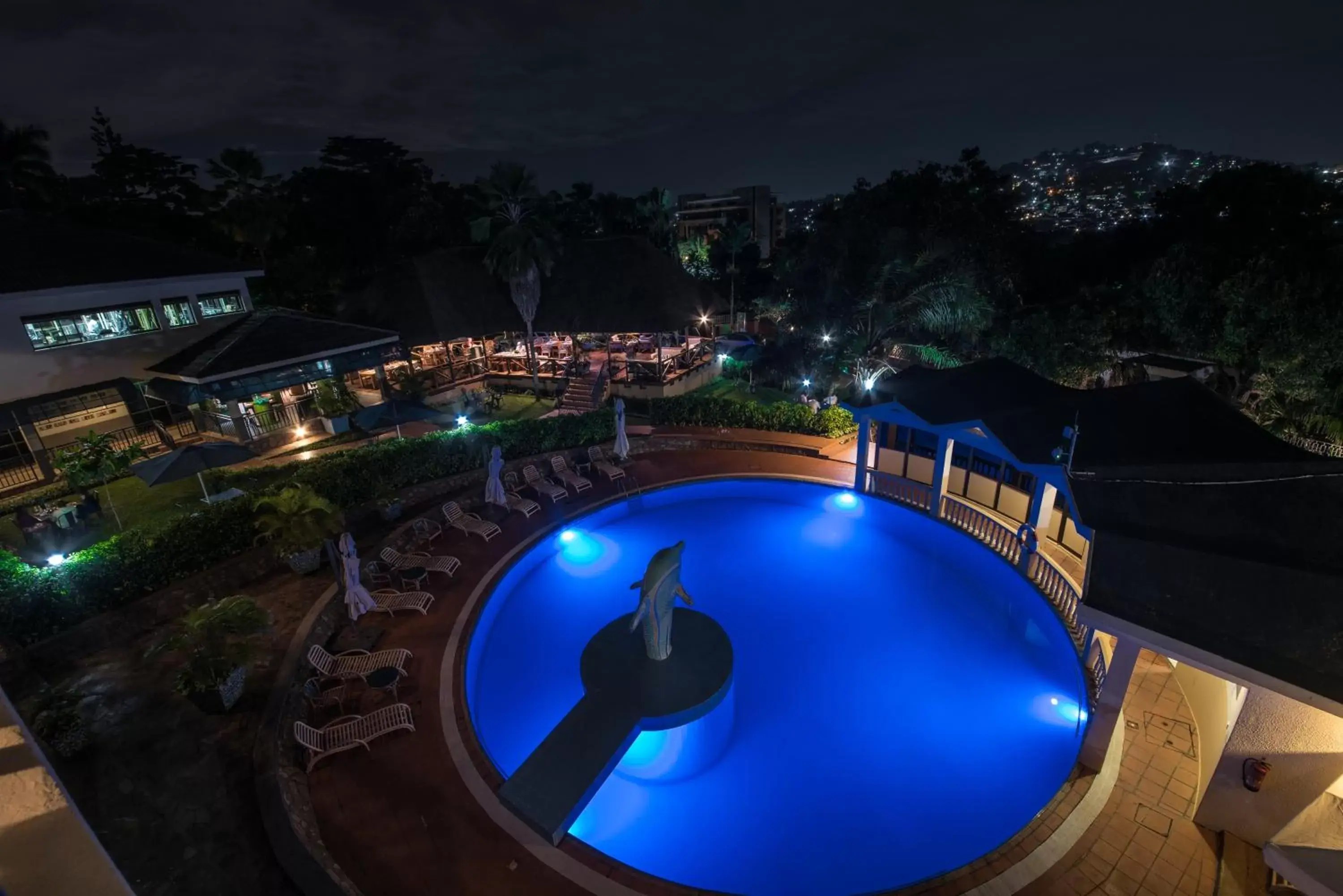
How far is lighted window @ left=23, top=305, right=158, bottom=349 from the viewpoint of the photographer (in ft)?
56.7

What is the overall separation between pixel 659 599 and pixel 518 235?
65.2 feet

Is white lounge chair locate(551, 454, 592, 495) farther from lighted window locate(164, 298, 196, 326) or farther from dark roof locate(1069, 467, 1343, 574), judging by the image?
lighted window locate(164, 298, 196, 326)

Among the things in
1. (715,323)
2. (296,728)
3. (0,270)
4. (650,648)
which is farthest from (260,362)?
(715,323)

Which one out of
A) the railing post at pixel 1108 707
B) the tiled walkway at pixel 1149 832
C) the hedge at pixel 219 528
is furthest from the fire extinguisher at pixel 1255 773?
the hedge at pixel 219 528

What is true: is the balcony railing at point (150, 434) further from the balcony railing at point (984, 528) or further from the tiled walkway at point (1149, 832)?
the tiled walkway at point (1149, 832)

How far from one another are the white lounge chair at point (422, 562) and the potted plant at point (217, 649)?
3.60 meters

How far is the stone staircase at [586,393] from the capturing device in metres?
24.7

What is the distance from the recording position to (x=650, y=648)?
10.1m

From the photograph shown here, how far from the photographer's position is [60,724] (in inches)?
331

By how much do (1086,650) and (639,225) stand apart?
156 feet

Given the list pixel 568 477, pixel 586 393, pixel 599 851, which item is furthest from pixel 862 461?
pixel 586 393

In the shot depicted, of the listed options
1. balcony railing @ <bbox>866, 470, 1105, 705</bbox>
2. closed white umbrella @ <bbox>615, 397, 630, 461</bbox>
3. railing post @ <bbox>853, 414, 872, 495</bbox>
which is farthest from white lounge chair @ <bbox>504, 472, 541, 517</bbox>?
balcony railing @ <bbox>866, 470, 1105, 705</bbox>

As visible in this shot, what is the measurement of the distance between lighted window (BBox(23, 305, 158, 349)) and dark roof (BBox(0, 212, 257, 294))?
1042mm

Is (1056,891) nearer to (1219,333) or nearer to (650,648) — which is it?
(650,648)
